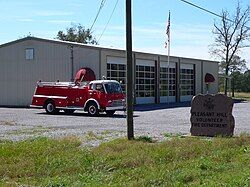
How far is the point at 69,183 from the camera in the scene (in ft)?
28.3

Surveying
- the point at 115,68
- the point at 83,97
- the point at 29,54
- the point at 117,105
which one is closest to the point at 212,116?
the point at 117,105

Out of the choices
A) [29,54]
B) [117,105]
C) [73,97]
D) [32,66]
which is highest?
[29,54]

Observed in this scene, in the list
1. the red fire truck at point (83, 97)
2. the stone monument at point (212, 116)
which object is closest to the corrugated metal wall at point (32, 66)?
the red fire truck at point (83, 97)

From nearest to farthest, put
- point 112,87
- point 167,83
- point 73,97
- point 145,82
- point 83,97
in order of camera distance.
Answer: point 112,87 → point 83,97 → point 73,97 → point 145,82 → point 167,83

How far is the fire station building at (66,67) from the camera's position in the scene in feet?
127

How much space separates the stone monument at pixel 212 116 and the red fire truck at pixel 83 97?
1245 cm

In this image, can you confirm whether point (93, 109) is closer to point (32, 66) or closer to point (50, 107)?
point (50, 107)

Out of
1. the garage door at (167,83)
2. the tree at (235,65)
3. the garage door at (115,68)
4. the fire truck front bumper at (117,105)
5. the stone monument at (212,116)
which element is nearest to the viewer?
the stone monument at (212,116)

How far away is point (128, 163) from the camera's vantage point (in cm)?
1055

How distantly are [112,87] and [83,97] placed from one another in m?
1.85

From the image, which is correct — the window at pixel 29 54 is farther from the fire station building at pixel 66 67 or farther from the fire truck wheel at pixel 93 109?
the fire truck wheel at pixel 93 109

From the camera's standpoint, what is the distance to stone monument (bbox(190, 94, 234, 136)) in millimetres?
16109

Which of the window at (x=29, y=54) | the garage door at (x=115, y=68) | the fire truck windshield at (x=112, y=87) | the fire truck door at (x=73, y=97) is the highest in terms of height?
the window at (x=29, y=54)

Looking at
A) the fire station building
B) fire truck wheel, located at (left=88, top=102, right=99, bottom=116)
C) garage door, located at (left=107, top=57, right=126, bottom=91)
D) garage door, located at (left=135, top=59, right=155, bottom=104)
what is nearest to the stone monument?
fire truck wheel, located at (left=88, top=102, right=99, bottom=116)
